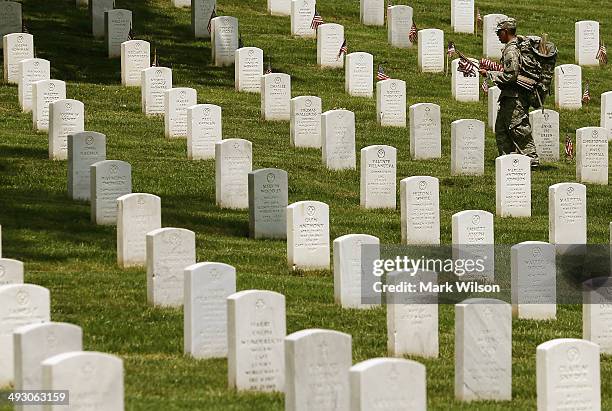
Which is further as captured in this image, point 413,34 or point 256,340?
point 413,34

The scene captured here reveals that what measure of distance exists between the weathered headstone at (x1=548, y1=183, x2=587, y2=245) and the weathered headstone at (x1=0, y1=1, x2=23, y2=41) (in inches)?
538

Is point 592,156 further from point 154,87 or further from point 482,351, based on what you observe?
point 482,351

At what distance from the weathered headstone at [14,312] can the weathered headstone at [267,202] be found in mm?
7053

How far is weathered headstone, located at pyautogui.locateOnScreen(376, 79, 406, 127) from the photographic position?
91.7 feet

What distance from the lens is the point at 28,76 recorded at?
27141 mm

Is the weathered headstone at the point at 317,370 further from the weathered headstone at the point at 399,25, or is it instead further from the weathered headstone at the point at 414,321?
the weathered headstone at the point at 399,25

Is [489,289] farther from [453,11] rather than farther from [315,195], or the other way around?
[453,11]

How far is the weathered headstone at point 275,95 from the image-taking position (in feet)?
90.5

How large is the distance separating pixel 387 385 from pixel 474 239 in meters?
7.84

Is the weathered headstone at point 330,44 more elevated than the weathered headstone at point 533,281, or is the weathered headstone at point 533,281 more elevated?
the weathered headstone at point 330,44

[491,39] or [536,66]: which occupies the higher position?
[491,39]

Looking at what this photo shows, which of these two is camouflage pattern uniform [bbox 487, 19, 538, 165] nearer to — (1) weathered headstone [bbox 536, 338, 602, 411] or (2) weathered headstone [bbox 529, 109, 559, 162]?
(2) weathered headstone [bbox 529, 109, 559, 162]

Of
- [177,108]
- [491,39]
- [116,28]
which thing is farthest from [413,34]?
[177,108]

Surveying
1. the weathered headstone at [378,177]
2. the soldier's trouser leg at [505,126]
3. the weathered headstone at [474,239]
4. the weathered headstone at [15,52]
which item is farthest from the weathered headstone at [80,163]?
the weathered headstone at [15,52]
